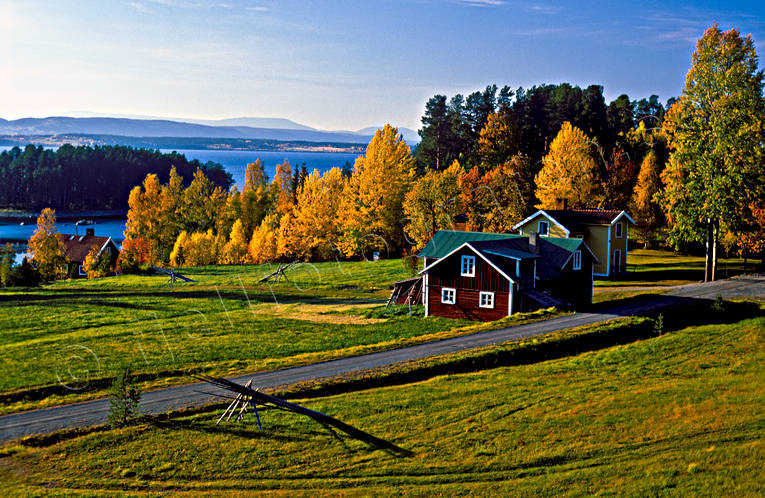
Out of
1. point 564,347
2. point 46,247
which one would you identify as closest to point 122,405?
point 564,347

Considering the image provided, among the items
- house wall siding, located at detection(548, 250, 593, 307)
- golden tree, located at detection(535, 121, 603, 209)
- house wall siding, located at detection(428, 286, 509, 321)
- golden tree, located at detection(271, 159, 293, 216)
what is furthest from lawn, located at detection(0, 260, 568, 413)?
golden tree, located at detection(271, 159, 293, 216)

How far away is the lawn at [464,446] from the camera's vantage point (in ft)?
60.4

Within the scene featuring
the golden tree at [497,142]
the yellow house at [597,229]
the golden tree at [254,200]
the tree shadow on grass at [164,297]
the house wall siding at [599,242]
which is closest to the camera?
the tree shadow on grass at [164,297]

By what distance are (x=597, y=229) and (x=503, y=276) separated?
20.3m

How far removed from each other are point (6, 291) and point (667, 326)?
59.6m

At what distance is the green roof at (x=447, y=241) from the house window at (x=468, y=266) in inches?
93.1

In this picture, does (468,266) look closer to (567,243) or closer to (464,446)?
(567,243)

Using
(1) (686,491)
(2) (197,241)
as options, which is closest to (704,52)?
(1) (686,491)

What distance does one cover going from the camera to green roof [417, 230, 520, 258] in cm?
4666

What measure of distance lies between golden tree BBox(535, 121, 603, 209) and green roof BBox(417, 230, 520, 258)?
Result: 23.5 m

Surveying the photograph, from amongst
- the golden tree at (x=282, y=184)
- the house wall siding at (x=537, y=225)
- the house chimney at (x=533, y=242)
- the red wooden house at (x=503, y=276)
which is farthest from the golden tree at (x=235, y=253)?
the house chimney at (x=533, y=242)

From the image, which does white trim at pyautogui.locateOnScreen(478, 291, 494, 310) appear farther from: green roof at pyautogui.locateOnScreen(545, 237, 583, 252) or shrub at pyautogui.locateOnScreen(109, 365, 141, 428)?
shrub at pyautogui.locateOnScreen(109, 365, 141, 428)

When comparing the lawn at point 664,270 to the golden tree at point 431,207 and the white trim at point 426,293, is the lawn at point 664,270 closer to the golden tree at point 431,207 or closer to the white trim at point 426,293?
the white trim at point 426,293

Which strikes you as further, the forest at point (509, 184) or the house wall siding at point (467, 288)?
the forest at point (509, 184)
